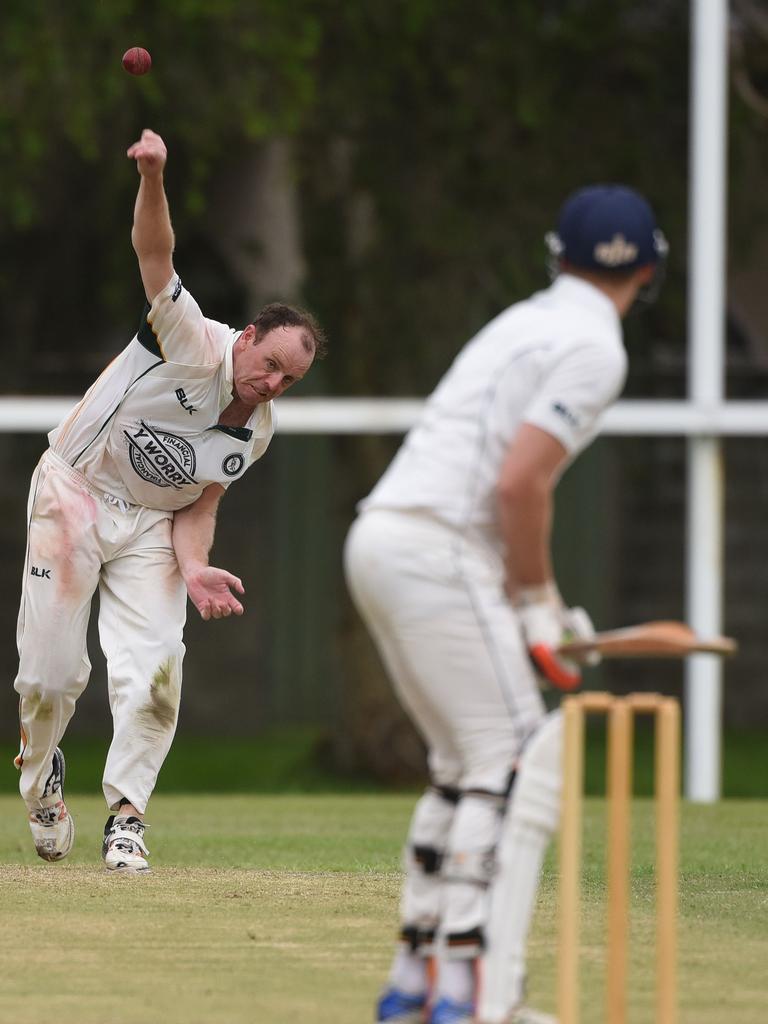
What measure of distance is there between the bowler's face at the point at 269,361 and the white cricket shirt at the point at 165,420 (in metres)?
0.06

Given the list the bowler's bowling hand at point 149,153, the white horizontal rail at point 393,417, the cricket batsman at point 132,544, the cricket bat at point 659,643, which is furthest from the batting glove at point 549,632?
the white horizontal rail at point 393,417

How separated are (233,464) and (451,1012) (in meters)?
2.73

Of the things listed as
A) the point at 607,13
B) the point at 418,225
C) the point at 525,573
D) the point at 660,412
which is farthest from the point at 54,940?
the point at 607,13

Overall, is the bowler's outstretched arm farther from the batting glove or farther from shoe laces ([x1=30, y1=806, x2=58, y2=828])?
the batting glove

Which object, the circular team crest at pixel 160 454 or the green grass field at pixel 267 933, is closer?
the green grass field at pixel 267 933

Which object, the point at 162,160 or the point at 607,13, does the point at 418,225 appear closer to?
the point at 607,13

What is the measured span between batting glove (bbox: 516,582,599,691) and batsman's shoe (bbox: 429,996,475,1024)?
64 cm

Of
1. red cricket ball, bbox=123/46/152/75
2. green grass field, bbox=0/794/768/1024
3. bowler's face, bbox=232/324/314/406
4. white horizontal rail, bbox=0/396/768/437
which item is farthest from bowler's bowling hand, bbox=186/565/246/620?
white horizontal rail, bbox=0/396/768/437

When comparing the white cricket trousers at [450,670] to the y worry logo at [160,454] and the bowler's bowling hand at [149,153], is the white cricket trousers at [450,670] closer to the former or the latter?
the bowler's bowling hand at [149,153]

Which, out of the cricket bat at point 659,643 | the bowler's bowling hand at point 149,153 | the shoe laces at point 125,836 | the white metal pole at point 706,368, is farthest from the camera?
the white metal pole at point 706,368

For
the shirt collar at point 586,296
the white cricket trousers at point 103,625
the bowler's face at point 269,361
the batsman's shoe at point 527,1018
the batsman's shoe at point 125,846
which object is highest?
the bowler's face at point 269,361

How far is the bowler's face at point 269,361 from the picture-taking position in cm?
564

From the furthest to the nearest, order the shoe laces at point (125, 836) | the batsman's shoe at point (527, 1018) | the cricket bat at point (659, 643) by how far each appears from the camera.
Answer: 1. the shoe laces at point (125, 836)
2. the batsman's shoe at point (527, 1018)
3. the cricket bat at point (659, 643)

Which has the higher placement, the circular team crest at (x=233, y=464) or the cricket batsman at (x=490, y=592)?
the circular team crest at (x=233, y=464)
